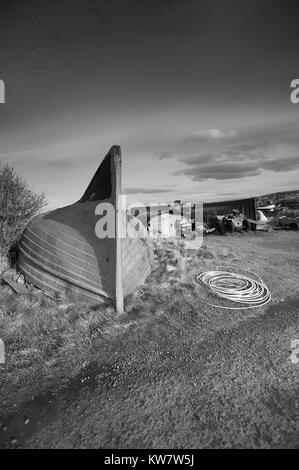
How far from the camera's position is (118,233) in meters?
5.67

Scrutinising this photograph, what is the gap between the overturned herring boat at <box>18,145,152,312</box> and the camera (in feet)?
19.1

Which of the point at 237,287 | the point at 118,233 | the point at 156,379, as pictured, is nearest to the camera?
the point at 156,379

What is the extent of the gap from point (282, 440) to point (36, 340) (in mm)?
4144

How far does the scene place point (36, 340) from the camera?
15.7 feet

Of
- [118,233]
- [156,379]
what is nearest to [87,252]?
[118,233]

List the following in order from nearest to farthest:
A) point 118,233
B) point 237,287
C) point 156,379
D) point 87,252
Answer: point 156,379 < point 118,233 < point 87,252 < point 237,287

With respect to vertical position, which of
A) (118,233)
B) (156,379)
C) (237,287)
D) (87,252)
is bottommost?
(156,379)

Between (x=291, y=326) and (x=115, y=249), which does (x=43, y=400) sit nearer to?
(x=115, y=249)

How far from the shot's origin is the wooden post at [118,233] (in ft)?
18.6

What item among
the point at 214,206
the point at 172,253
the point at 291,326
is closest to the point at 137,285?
the point at 172,253

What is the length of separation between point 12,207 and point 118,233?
15.2 ft

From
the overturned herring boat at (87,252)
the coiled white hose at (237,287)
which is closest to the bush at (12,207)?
the overturned herring boat at (87,252)

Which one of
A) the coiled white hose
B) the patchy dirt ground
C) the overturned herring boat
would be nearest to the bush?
the overturned herring boat

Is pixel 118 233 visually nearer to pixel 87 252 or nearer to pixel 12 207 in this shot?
pixel 87 252
